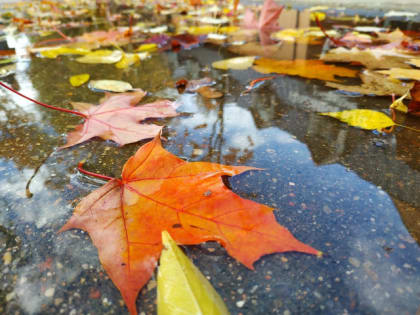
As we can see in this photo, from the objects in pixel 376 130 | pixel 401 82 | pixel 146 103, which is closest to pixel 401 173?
pixel 376 130

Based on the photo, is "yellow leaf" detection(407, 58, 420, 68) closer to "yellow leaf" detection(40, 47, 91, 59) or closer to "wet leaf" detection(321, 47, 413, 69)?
"wet leaf" detection(321, 47, 413, 69)

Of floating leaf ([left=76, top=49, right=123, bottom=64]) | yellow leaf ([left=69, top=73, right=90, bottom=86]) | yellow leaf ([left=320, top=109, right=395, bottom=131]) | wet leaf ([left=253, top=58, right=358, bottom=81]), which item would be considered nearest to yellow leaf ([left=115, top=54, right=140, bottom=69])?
floating leaf ([left=76, top=49, right=123, bottom=64])

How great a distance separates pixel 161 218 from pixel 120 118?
0.48m

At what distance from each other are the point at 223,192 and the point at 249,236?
0.11m

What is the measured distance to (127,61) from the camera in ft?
4.98

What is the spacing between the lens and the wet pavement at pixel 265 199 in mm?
424

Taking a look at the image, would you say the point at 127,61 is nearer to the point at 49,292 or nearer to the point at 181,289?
the point at 49,292

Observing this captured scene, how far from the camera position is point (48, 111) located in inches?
39.5

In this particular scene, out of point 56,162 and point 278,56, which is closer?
point 56,162

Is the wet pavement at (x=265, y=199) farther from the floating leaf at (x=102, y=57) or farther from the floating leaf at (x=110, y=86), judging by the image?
the floating leaf at (x=102, y=57)

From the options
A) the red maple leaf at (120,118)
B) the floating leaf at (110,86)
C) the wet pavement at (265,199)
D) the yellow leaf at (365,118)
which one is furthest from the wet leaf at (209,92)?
the yellow leaf at (365,118)

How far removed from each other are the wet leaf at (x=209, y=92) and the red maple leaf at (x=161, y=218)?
55cm

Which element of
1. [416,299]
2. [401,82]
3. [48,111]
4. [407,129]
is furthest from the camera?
[401,82]

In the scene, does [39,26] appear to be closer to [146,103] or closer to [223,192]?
[146,103]
